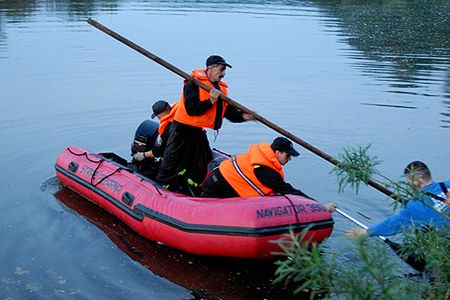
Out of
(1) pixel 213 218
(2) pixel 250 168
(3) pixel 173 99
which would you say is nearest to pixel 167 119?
(2) pixel 250 168

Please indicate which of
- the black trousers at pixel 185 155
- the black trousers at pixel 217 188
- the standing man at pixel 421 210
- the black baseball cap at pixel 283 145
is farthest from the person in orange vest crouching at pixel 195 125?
the standing man at pixel 421 210

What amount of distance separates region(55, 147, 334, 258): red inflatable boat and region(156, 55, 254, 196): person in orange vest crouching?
388mm

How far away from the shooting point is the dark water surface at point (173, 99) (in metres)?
6.09

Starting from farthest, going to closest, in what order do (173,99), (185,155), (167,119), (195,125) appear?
(173,99) → (167,119) → (185,155) → (195,125)

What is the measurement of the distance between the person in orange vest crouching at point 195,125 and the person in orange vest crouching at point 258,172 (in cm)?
77

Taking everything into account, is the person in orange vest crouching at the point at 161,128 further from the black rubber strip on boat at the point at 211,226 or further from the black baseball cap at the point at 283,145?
the black baseball cap at the point at 283,145

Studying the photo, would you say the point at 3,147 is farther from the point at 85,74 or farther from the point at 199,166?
the point at 85,74

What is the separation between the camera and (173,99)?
40.0 ft

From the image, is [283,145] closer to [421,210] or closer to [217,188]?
[217,188]

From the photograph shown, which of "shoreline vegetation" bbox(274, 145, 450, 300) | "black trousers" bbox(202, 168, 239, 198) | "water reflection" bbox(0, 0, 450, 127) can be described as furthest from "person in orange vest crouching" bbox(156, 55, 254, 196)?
"water reflection" bbox(0, 0, 450, 127)

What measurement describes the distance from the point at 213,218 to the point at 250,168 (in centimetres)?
57

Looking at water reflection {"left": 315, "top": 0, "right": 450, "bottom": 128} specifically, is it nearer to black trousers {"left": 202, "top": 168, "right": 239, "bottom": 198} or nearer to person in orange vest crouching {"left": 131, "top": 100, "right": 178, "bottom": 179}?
person in orange vest crouching {"left": 131, "top": 100, "right": 178, "bottom": 179}

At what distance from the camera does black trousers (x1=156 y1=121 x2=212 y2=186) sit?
6984 mm

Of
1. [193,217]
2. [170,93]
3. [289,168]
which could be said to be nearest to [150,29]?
[170,93]
